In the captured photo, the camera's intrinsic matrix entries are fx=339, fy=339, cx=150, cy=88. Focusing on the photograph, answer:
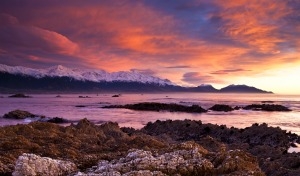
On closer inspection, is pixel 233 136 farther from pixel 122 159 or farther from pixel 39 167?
pixel 39 167

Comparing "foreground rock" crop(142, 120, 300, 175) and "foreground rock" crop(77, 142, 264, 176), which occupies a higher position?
"foreground rock" crop(77, 142, 264, 176)

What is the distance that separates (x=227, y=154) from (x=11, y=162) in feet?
20.3

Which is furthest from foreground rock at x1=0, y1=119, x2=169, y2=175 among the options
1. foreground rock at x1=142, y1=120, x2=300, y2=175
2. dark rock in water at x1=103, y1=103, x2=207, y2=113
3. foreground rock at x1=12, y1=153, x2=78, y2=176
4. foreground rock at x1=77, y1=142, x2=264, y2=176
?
dark rock in water at x1=103, y1=103, x2=207, y2=113

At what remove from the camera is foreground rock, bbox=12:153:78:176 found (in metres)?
8.50

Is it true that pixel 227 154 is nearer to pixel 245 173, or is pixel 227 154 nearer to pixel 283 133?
pixel 245 173

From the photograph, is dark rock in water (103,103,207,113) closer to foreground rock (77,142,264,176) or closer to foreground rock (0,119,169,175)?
foreground rock (0,119,169,175)

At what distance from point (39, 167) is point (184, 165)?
3.73m

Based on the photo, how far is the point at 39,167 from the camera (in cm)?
873

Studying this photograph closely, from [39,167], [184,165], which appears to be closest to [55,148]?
[39,167]

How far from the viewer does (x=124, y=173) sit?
8273 millimetres

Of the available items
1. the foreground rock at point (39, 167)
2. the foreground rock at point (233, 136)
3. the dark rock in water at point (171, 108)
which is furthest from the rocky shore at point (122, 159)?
the dark rock in water at point (171, 108)

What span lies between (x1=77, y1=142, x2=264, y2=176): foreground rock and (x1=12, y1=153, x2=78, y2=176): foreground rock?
2.47 ft

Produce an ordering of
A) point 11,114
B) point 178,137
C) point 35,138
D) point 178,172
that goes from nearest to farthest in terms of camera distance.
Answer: point 178,172 → point 35,138 → point 178,137 → point 11,114

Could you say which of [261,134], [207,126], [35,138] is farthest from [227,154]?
[207,126]
